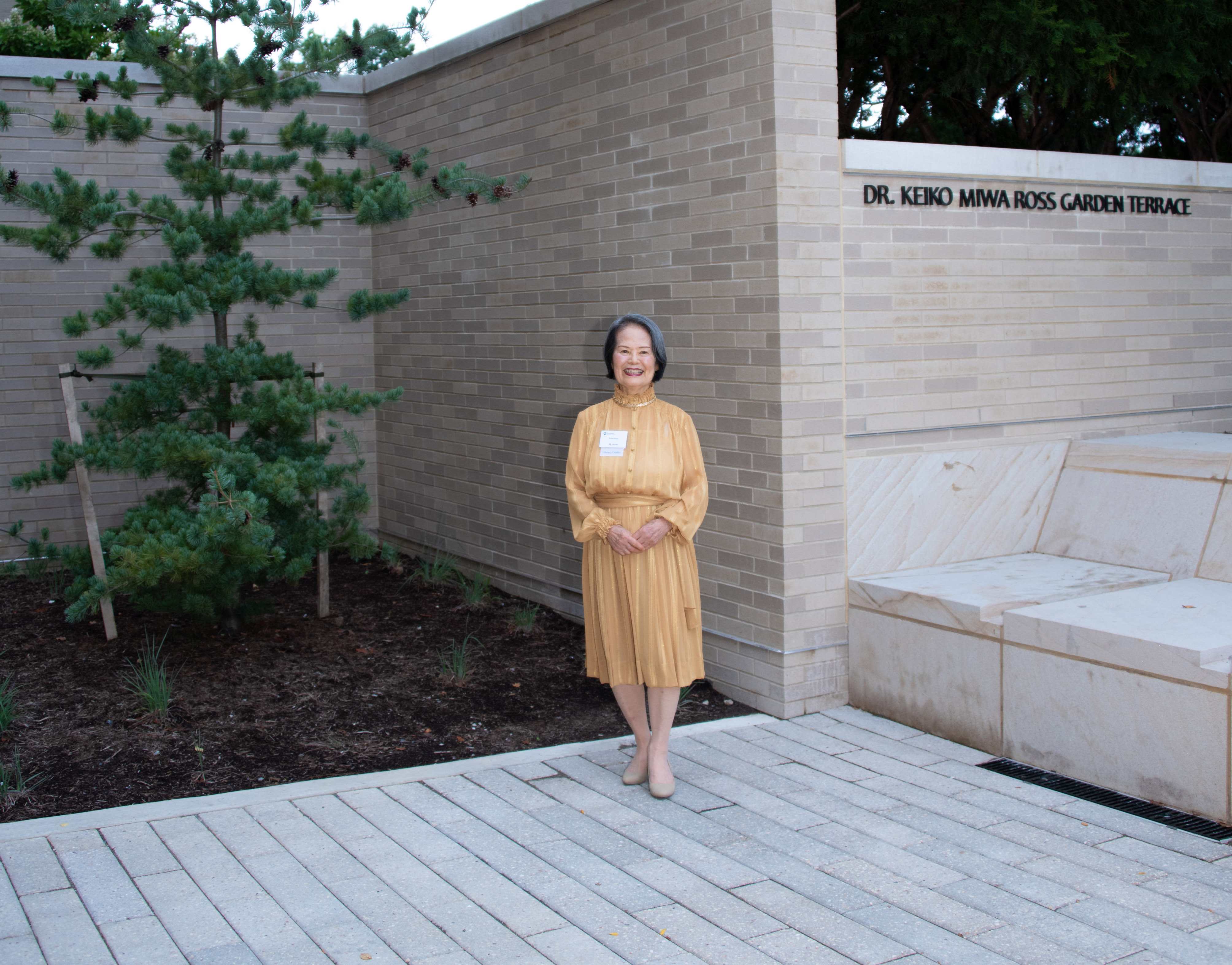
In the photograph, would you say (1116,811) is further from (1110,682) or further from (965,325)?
(965,325)

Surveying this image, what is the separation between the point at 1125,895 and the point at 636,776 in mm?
1951

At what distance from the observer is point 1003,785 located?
5.05 meters

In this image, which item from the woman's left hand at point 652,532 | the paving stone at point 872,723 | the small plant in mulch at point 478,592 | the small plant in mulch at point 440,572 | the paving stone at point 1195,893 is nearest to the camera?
the paving stone at point 1195,893

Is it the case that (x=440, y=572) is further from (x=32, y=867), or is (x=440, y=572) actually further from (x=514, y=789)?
(x=32, y=867)

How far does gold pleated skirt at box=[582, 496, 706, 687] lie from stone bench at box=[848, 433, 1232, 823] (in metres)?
1.37

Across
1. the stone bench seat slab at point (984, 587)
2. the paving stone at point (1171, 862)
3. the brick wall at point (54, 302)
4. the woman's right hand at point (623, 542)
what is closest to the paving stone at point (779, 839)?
the paving stone at point (1171, 862)

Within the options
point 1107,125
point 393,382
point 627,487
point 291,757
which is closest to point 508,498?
point 393,382

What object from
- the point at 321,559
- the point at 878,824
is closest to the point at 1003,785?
the point at 878,824

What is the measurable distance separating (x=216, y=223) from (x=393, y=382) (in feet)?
11.3

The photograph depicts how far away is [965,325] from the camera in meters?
6.41

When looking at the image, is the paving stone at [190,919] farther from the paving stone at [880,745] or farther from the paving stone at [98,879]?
the paving stone at [880,745]

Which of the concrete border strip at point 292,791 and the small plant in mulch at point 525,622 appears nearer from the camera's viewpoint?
the concrete border strip at point 292,791

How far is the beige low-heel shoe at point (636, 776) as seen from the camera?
512 cm

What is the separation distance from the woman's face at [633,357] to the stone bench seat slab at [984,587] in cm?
183
